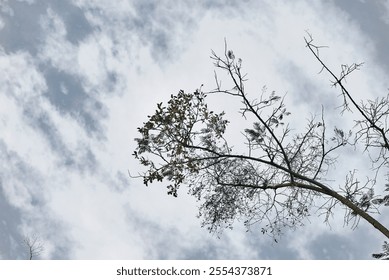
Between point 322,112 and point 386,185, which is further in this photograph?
point 386,185

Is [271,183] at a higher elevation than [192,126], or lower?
lower

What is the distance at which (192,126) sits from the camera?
8.65 metres

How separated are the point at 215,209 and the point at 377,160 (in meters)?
3.25
